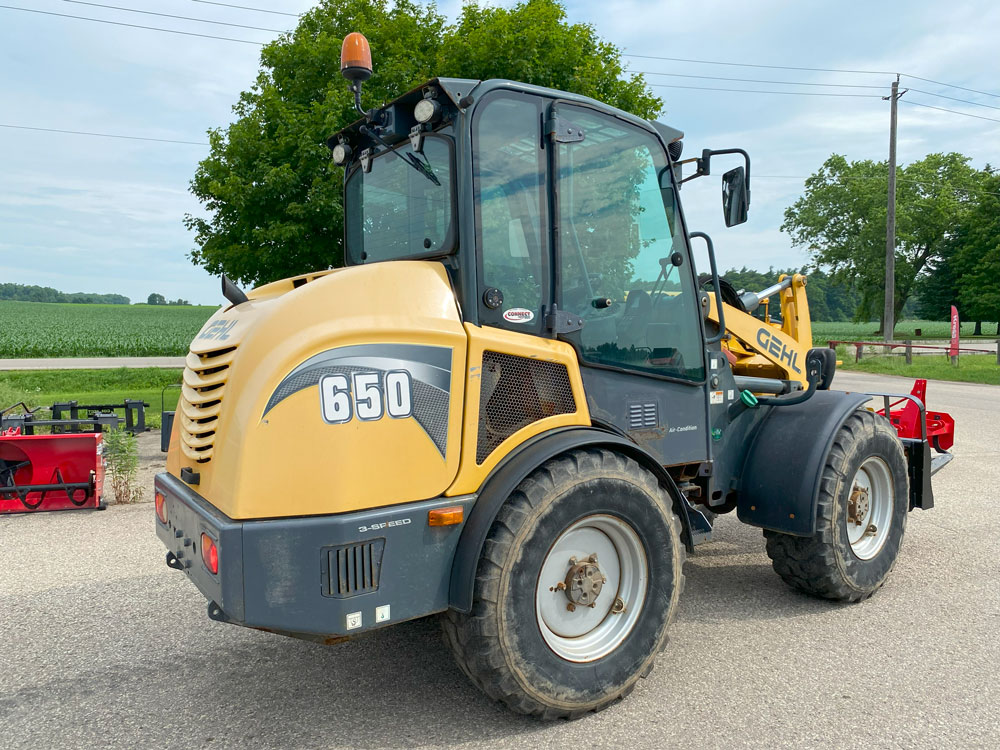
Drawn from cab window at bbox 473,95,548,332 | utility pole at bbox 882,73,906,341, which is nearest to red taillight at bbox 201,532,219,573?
cab window at bbox 473,95,548,332

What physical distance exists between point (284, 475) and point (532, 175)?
5.40 ft

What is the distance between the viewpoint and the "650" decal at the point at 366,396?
261 centimetres

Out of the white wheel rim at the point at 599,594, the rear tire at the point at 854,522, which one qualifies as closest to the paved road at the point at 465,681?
the rear tire at the point at 854,522

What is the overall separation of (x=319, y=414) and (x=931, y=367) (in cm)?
2465

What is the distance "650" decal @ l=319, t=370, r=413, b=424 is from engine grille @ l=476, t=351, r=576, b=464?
0.35 meters

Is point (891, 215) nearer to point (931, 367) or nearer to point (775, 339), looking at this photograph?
point (931, 367)

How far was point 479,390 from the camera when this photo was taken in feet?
9.55

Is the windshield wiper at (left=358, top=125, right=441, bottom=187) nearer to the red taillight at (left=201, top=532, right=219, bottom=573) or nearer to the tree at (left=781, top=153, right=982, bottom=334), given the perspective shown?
the red taillight at (left=201, top=532, right=219, bottom=573)

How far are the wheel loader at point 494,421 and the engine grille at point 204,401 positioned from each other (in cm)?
2

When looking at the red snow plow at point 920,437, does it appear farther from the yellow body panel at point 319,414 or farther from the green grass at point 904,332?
the green grass at point 904,332

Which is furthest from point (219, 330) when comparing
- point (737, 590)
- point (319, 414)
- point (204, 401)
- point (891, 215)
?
point (891, 215)

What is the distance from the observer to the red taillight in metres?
2.64

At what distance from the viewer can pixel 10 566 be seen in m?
5.13

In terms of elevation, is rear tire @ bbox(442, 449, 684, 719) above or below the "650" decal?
below
